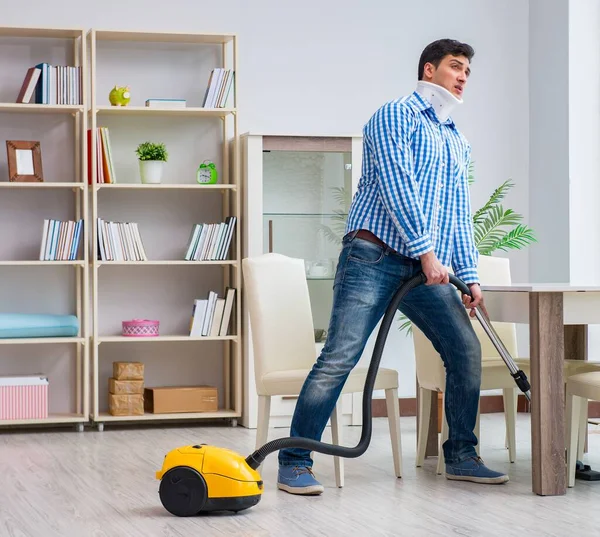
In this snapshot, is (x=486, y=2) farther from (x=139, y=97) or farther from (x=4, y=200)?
(x=4, y=200)

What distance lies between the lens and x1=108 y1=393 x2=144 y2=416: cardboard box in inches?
201

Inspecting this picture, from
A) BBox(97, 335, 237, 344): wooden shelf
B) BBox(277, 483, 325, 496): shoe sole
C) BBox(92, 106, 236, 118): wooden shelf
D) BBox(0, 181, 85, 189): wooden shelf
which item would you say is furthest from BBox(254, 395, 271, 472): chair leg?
BBox(92, 106, 236, 118): wooden shelf

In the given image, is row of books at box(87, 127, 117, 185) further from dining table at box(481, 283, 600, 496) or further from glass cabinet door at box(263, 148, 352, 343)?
dining table at box(481, 283, 600, 496)

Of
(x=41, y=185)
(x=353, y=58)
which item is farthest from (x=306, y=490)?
(x=353, y=58)

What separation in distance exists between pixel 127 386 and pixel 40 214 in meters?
1.00

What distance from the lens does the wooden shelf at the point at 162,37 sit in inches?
204

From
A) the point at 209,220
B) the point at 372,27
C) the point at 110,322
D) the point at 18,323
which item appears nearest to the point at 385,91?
the point at 372,27

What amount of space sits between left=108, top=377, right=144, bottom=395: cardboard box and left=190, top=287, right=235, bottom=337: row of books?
14.3 inches

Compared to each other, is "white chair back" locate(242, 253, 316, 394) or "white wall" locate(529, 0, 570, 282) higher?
"white wall" locate(529, 0, 570, 282)

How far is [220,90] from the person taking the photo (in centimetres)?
528

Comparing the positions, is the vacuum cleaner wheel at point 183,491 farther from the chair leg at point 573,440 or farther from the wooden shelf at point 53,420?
the wooden shelf at point 53,420

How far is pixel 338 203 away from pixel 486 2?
1.56m

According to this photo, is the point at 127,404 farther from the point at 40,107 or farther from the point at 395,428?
the point at 395,428

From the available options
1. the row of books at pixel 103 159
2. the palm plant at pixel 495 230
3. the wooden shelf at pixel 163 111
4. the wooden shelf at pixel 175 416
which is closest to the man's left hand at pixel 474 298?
the palm plant at pixel 495 230
